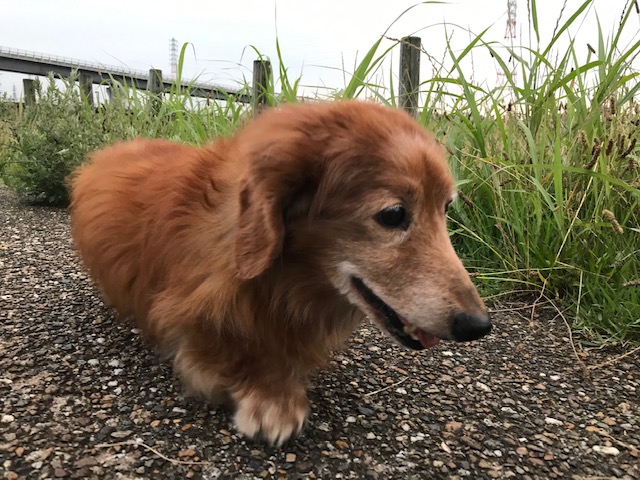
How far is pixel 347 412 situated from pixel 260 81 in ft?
9.37

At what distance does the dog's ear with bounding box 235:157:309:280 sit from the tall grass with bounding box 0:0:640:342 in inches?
46.4

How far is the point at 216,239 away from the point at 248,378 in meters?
0.42

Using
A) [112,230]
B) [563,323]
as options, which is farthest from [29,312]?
[563,323]

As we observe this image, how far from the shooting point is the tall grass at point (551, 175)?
2.38m

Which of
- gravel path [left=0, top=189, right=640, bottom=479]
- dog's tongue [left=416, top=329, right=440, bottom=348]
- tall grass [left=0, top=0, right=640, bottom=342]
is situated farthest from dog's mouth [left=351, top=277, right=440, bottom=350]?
tall grass [left=0, top=0, right=640, bottom=342]

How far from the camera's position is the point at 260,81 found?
3.91 meters

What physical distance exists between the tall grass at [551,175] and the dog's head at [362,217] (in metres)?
1.15

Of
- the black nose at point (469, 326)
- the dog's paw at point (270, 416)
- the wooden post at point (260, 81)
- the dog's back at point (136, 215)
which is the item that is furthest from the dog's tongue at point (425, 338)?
the wooden post at point (260, 81)

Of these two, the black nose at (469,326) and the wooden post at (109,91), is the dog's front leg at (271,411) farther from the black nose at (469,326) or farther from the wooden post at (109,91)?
the wooden post at (109,91)

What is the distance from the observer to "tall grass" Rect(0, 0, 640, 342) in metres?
2.38

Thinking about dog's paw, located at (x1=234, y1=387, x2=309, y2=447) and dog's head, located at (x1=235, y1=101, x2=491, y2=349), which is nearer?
dog's head, located at (x1=235, y1=101, x2=491, y2=349)

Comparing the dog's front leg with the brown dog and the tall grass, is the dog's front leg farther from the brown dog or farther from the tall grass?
the tall grass

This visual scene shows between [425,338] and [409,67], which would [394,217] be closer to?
[425,338]

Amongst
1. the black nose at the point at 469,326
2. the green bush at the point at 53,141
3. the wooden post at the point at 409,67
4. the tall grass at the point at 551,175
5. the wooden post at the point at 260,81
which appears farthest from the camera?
the green bush at the point at 53,141
